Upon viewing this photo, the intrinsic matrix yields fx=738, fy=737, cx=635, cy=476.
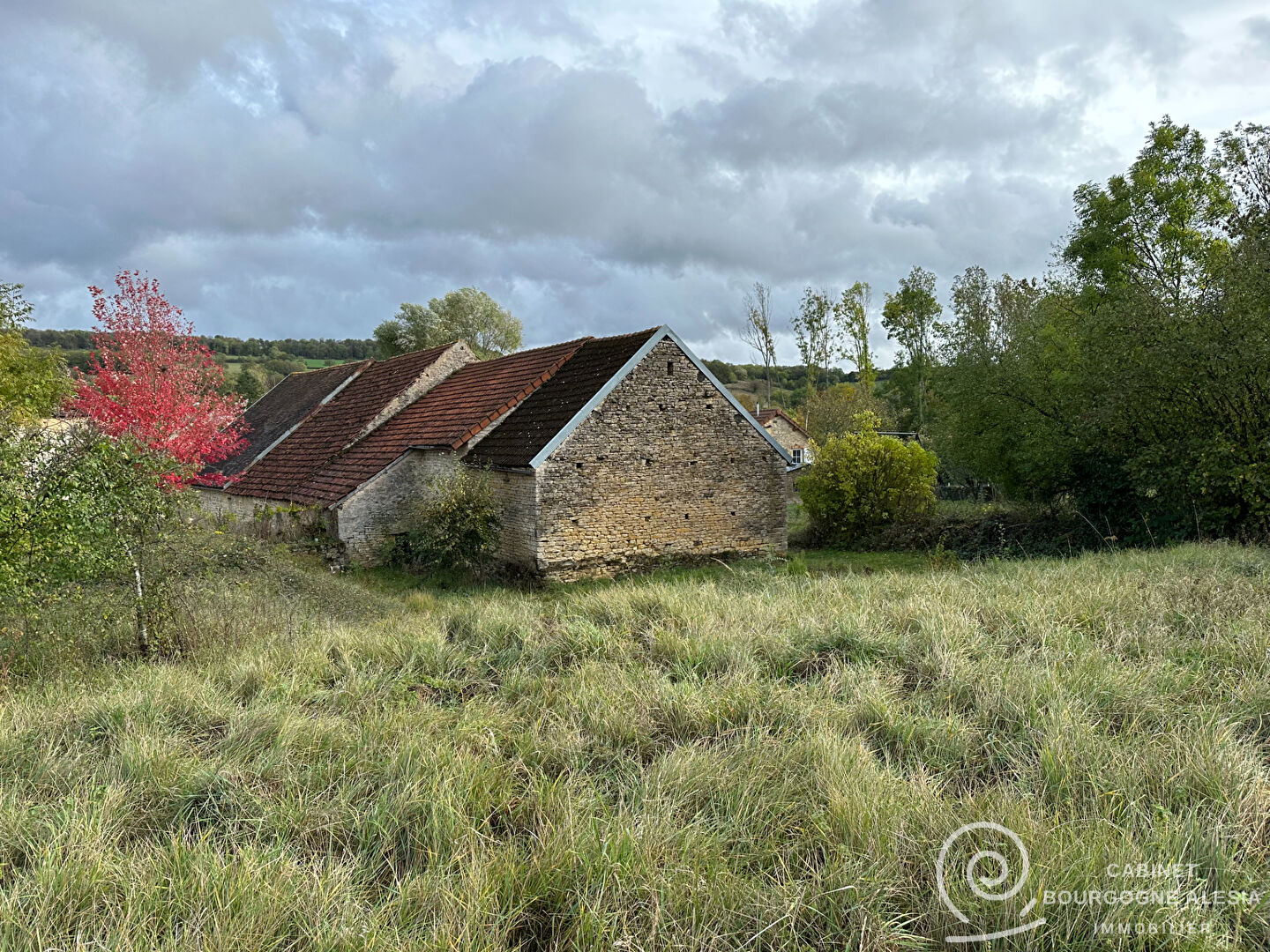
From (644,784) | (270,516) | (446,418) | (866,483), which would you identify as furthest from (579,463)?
(644,784)

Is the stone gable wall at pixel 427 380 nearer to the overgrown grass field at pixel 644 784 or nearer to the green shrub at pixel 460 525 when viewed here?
the green shrub at pixel 460 525

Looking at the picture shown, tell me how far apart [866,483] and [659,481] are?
8.42 metres

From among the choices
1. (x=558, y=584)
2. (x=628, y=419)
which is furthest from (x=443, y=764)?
(x=628, y=419)

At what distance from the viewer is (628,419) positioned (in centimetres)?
1658

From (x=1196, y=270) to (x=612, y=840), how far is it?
1085 inches

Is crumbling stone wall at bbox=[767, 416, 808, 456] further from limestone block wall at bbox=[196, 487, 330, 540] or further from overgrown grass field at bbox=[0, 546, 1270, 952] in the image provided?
overgrown grass field at bbox=[0, 546, 1270, 952]

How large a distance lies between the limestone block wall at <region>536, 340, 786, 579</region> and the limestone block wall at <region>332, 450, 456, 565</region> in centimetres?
366

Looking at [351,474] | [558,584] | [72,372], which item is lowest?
[558,584]

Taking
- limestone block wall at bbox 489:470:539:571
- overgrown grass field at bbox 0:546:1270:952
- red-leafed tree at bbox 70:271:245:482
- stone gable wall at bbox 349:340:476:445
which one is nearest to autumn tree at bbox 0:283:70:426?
red-leafed tree at bbox 70:271:245:482

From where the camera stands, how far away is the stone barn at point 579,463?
52.4 ft

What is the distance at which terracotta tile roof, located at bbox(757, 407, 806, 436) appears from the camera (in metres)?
42.5

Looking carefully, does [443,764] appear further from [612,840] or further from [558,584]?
[558,584]

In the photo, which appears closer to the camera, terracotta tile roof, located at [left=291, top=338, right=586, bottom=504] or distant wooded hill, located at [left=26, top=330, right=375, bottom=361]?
terracotta tile roof, located at [left=291, top=338, right=586, bottom=504]

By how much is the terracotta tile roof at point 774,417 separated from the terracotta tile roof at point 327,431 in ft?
77.1
